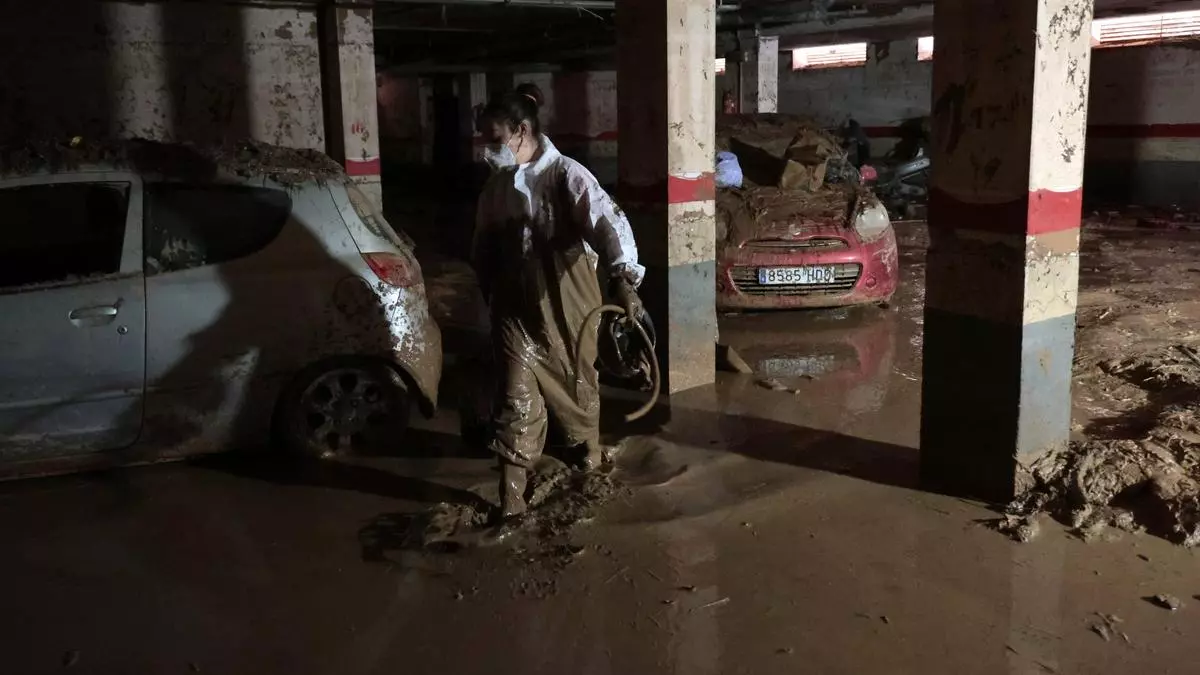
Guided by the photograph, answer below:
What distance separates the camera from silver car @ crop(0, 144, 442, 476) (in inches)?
159

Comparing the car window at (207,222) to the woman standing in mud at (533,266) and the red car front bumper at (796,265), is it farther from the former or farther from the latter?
the red car front bumper at (796,265)

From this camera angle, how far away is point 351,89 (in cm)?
1060

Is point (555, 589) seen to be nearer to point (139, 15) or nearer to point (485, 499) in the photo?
point (485, 499)

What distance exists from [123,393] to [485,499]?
5.34ft

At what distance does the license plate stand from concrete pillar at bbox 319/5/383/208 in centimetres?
517

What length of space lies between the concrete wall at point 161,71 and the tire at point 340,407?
6.60 meters

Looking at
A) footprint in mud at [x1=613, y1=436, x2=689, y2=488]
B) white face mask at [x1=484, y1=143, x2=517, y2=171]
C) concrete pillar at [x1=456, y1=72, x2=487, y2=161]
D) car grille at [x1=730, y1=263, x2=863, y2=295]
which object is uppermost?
concrete pillar at [x1=456, y1=72, x2=487, y2=161]

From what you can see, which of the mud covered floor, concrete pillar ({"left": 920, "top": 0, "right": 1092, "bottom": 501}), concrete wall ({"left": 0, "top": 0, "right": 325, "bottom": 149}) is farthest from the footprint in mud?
concrete wall ({"left": 0, "top": 0, "right": 325, "bottom": 149})

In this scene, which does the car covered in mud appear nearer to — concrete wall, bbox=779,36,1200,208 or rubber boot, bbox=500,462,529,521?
rubber boot, bbox=500,462,529,521

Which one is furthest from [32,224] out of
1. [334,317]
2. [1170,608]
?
[1170,608]

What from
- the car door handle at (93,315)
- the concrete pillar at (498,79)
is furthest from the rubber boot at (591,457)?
the concrete pillar at (498,79)

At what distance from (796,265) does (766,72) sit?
8888 millimetres

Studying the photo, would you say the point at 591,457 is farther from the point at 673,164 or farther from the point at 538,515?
the point at 673,164

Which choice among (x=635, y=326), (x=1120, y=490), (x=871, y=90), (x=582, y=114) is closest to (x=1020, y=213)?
(x=1120, y=490)
